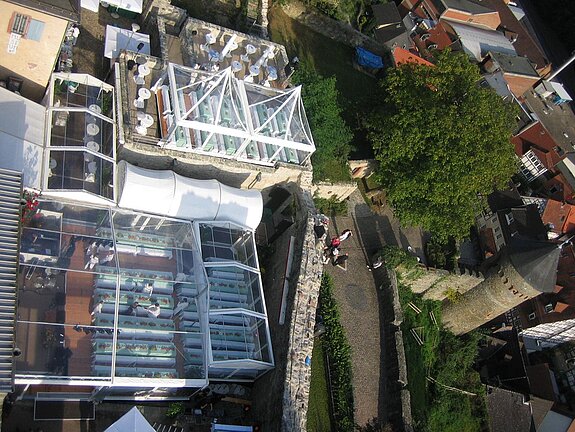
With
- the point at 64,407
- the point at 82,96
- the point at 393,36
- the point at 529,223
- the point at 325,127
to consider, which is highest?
the point at 393,36

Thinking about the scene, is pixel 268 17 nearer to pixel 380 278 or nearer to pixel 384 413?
pixel 380 278

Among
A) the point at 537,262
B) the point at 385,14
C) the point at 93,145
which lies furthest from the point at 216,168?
the point at 385,14

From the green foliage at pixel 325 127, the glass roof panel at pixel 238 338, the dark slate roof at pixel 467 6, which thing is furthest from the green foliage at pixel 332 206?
the dark slate roof at pixel 467 6

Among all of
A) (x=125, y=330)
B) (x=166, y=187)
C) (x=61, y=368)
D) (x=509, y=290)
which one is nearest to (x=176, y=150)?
(x=166, y=187)

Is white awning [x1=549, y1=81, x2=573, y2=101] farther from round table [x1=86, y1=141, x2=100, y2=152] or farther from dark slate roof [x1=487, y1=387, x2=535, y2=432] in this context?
round table [x1=86, y1=141, x2=100, y2=152]

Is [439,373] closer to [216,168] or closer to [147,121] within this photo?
[216,168]

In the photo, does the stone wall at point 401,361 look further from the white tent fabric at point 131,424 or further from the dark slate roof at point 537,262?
the white tent fabric at point 131,424
